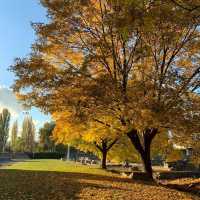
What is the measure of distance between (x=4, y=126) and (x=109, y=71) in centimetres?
9055

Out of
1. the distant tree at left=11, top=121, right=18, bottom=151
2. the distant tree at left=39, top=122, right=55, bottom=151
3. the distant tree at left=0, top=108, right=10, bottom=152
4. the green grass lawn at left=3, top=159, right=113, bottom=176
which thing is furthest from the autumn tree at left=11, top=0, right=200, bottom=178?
the distant tree at left=11, top=121, right=18, bottom=151

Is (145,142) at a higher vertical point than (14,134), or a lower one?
lower

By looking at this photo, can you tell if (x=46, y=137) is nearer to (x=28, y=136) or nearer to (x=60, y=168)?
(x=28, y=136)

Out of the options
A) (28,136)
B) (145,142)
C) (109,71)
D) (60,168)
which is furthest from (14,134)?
(109,71)

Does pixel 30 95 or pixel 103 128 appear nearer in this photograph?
pixel 30 95

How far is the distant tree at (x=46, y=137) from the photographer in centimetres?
11194

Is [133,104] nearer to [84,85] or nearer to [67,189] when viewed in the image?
[84,85]

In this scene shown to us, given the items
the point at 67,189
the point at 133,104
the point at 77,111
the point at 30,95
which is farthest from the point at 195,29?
the point at 67,189

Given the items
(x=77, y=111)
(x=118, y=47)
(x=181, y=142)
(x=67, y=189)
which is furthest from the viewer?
(x=181, y=142)

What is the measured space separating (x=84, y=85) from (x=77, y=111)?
153cm

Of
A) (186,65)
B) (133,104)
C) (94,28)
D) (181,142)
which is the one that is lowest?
(181,142)

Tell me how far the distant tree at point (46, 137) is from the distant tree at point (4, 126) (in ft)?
32.3

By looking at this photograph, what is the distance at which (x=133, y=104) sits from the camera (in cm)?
1914

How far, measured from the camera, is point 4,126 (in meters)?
108
